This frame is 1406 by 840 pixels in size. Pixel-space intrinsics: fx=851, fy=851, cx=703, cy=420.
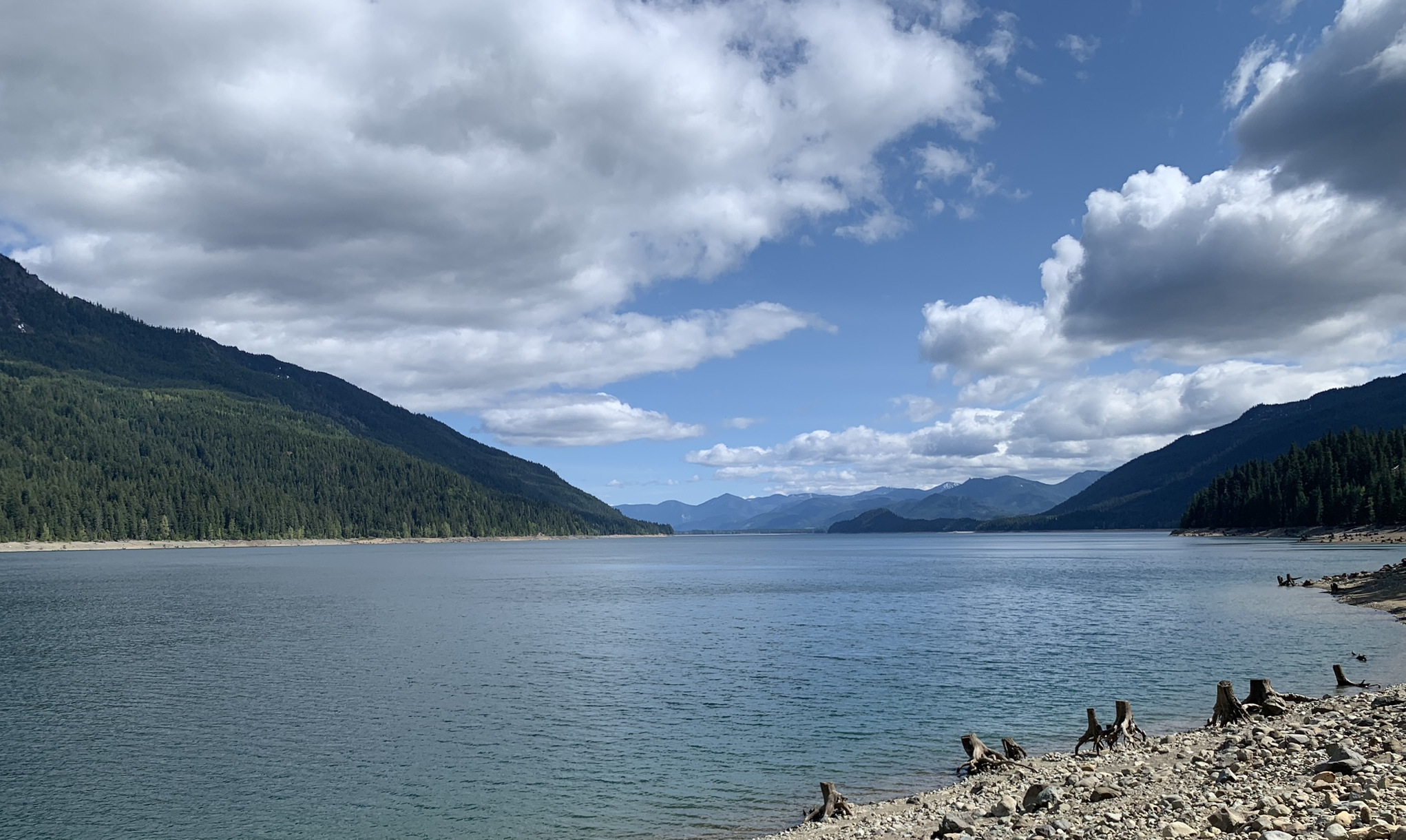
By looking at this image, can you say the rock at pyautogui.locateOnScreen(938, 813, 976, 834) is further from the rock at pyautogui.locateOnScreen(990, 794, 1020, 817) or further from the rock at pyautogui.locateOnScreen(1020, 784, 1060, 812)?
the rock at pyautogui.locateOnScreen(1020, 784, 1060, 812)

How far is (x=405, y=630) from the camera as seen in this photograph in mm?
73375

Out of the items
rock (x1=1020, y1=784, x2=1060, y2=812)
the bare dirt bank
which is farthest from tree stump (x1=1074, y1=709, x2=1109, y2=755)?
the bare dirt bank

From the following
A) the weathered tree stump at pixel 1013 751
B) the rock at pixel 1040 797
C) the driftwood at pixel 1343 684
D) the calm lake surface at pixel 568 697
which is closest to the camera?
the rock at pixel 1040 797

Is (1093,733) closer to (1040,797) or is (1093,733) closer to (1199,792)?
(1040,797)

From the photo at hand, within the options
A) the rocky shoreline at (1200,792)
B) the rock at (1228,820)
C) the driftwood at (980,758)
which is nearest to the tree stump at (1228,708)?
the rocky shoreline at (1200,792)

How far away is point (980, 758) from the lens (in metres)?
29.7

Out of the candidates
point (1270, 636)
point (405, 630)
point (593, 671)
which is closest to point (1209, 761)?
point (593, 671)

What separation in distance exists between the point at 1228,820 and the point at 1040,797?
5.44 m

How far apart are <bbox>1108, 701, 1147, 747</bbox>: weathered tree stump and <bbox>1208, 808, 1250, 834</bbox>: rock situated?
13.2m

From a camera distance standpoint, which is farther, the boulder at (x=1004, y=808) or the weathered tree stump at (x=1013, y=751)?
the weathered tree stump at (x=1013, y=751)

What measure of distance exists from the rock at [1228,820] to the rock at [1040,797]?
459 cm

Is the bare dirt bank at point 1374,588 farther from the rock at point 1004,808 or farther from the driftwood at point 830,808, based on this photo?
the driftwood at point 830,808

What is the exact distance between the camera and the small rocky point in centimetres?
1742

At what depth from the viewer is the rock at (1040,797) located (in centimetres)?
2211
